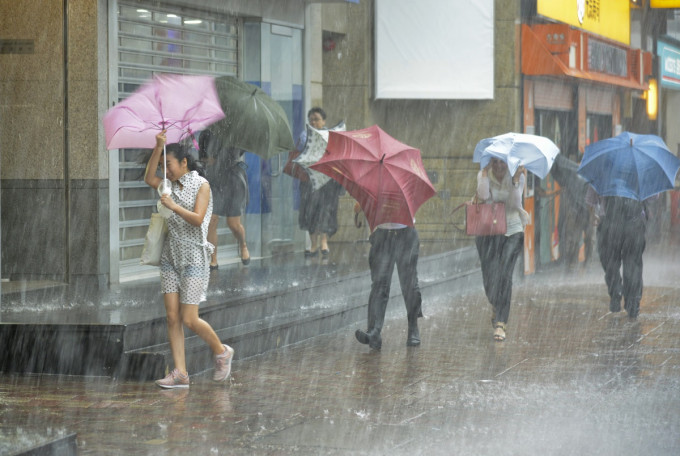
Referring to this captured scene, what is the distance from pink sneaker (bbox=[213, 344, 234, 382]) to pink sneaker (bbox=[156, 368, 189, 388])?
288 mm

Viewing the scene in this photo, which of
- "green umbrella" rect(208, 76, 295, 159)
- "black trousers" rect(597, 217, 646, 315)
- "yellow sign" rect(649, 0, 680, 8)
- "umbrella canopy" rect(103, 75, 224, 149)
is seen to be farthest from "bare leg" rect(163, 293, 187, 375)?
"yellow sign" rect(649, 0, 680, 8)

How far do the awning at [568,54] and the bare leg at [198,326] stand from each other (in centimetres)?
982

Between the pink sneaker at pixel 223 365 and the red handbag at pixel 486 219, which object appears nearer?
the pink sneaker at pixel 223 365

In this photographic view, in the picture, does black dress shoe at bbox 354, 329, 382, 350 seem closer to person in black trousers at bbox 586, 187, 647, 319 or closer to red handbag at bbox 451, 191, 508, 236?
red handbag at bbox 451, 191, 508, 236

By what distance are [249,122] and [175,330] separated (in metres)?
2.99

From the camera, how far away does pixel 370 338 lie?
33.0 feet

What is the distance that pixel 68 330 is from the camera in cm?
873

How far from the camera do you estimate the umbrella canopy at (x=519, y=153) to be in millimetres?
10641

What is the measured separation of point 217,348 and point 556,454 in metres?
3.09

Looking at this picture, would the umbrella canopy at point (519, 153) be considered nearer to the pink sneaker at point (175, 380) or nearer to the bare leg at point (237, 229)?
the bare leg at point (237, 229)

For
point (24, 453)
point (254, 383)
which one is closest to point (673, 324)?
point (254, 383)

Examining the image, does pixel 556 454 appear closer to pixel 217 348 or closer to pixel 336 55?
pixel 217 348

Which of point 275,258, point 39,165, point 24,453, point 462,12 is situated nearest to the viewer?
point 24,453

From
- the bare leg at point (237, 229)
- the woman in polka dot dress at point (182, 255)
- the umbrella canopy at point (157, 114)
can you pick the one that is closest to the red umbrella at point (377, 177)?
the umbrella canopy at point (157, 114)
